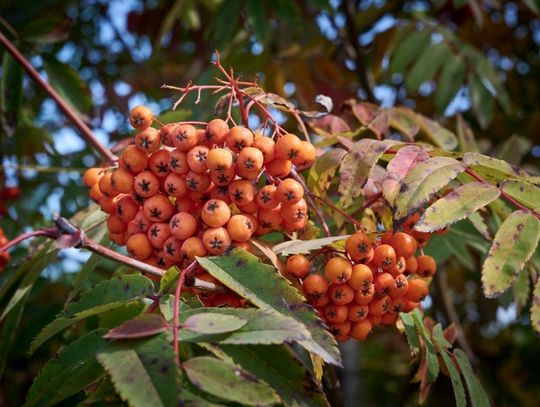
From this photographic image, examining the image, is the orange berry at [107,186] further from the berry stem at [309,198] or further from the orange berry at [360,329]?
the orange berry at [360,329]

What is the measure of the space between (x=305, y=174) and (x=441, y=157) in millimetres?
382

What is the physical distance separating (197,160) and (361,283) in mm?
366

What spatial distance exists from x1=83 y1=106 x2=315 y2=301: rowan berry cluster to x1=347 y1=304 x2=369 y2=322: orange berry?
7.2 inches

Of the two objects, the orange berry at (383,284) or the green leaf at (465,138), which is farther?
the green leaf at (465,138)

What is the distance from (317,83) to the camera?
2512mm

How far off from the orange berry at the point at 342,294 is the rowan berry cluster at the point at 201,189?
0.14 metres

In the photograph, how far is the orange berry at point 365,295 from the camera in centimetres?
114

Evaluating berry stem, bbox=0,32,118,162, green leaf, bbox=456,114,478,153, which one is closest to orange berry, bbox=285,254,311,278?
berry stem, bbox=0,32,118,162

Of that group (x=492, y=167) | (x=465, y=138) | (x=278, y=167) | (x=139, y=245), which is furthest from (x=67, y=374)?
(x=465, y=138)

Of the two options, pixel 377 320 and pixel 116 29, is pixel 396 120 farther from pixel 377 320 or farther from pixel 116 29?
pixel 116 29

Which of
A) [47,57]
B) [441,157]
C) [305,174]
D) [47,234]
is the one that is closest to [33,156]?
[47,57]

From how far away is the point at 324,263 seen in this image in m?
1.24

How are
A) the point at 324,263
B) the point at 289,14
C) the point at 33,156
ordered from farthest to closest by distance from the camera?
1. the point at 33,156
2. the point at 289,14
3. the point at 324,263

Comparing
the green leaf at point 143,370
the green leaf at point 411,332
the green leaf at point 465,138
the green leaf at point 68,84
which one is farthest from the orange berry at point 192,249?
the green leaf at point 465,138
